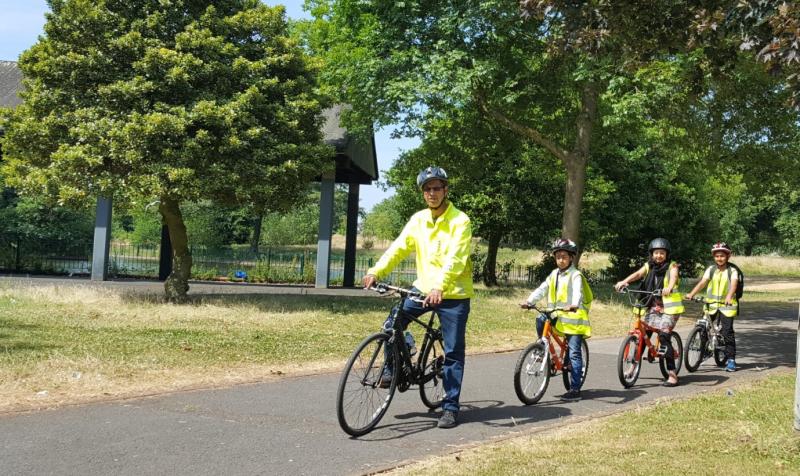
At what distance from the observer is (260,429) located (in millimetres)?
5910

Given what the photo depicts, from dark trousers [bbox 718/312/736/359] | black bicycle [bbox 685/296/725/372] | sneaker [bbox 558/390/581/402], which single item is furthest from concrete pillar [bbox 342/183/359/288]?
sneaker [bbox 558/390/581/402]

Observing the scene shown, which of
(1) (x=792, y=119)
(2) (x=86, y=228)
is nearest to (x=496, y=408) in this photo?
(1) (x=792, y=119)

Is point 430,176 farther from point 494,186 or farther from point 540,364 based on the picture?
point 494,186

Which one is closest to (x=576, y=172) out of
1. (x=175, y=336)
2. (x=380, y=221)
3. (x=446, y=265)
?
(x=175, y=336)

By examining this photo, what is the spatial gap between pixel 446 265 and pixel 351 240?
63.1 ft

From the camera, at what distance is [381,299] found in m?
18.6

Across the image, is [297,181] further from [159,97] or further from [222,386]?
[222,386]

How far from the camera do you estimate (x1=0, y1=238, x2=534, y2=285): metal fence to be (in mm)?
25344

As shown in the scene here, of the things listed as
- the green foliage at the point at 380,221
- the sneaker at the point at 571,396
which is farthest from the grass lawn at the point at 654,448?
the green foliage at the point at 380,221

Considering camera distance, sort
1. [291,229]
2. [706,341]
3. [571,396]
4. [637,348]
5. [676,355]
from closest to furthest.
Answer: [571,396], [637,348], [676,355], [706,341], [291,229]

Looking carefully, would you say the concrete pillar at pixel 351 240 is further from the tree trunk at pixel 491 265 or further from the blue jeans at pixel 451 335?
the blue jeans at pixel 451 335

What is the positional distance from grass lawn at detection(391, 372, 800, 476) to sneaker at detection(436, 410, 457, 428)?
594 millimetres

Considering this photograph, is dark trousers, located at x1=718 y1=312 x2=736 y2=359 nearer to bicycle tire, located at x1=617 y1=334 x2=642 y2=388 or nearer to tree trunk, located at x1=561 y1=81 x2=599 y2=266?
bicycle tire, located at x1=617 y1=334 x2=642 y2=388

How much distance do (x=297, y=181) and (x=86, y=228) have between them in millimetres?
16144
